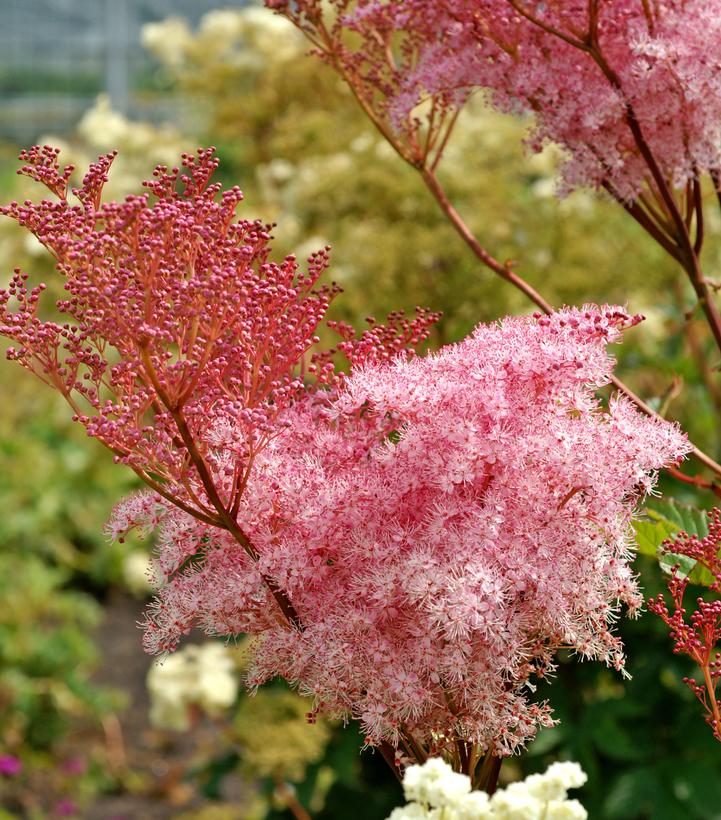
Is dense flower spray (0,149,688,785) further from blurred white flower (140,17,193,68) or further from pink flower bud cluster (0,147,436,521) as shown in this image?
blurred white flower (140,17,193,68)

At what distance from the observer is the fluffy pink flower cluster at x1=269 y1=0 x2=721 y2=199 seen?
96 cm

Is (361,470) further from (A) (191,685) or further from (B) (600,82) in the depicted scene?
(A) (191,685)

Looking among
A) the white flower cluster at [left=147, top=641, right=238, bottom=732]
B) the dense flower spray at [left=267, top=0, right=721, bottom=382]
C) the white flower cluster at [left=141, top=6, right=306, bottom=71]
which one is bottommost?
the dense flower spray at [left=267, top=0, right=721, bottom=382]

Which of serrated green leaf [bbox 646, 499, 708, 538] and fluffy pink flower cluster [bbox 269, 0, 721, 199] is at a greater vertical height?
fluffy pink flower cluster [bbox 269, 0, 721, 199]

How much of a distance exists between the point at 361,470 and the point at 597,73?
45 cm

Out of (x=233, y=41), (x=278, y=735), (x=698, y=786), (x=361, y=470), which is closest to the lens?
(x=361, y=470)

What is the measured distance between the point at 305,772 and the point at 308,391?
1.50 meters

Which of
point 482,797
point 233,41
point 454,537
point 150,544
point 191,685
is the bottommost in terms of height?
point 482,797

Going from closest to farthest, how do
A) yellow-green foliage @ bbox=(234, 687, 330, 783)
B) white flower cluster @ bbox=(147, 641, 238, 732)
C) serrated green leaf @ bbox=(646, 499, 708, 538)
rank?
1. serrated green leaf @ bbox=(646, 499, 708, 538)
2. yellow-green foliage @ bbox=(234, 687, 330, 783)
3. white flower cluster @ bbox=(147, 641, 238, 732)

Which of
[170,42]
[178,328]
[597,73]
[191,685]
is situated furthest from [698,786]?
[170,42]

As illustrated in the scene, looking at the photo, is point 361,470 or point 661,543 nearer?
point 361,470

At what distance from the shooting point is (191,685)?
11.1 feet

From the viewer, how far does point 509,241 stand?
2.87m

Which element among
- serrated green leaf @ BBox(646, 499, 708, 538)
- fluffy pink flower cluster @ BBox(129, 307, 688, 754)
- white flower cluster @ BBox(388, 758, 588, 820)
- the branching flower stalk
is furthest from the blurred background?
white flower cluster @ BBox(388, 758, 588, 820)
